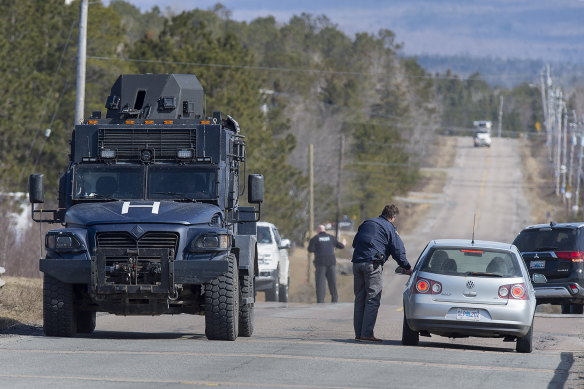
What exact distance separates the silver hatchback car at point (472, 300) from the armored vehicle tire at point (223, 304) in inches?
97.7

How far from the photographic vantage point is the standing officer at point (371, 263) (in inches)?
704

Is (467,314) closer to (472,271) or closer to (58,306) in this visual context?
(472,271)

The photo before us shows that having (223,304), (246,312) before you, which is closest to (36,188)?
(223,304)

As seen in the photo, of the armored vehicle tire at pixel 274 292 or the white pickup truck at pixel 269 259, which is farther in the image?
the armored vehicle tire at pixel 274 292

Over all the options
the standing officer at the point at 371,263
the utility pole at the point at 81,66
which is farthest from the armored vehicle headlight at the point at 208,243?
the utility pole at the point at 81,66

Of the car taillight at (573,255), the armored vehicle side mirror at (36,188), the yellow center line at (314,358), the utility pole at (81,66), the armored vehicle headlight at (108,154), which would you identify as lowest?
the yellow center line at (314,358)

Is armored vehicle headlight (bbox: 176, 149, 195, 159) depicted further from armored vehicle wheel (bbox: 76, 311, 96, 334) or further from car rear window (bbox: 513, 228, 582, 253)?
car rear window (bbox: 513, 228, 582, 253)

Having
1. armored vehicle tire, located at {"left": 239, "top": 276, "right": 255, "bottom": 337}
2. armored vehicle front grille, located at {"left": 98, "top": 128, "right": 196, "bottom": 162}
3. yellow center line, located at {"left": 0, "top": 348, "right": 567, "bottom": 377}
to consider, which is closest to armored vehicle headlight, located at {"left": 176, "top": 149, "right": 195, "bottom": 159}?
armored vehicle front grille, located at {"left": 98, "top": 128, "right": 196, "bottom": 162}

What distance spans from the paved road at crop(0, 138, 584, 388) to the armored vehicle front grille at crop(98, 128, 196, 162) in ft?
8.55

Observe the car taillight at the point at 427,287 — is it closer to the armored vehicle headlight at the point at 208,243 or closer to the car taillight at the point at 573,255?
the armored vehicle headlight at the point at 208,243

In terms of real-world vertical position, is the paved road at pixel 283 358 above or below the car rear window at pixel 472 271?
below

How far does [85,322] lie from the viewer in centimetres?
1784

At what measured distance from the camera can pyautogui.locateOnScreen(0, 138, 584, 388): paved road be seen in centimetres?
1251

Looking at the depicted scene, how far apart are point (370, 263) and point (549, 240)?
897cm
